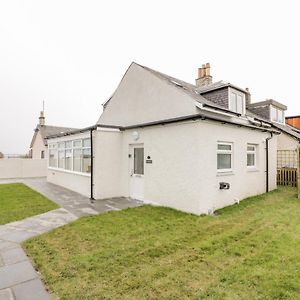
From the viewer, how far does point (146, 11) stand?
38.5 ft

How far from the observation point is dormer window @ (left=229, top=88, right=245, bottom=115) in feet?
37.0

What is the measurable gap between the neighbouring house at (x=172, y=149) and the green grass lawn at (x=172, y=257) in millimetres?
1500

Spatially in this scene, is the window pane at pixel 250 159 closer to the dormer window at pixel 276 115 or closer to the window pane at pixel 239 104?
the window pane at pixel 239 104

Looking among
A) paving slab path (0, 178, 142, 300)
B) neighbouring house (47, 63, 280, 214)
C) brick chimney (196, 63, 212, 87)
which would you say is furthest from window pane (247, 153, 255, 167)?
brick chimney (196, 63, 212, 87)

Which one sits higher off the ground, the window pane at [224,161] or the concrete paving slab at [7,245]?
the window pane at [224,161]

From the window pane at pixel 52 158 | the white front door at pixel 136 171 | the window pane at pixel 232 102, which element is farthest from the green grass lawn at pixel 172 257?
the window pane at pixel 52 158

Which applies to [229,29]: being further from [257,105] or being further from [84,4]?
[84,4]

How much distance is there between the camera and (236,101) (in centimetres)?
1168

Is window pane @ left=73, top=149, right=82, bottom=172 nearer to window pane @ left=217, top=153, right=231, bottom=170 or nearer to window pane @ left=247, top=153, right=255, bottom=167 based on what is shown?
window pane @ left=217, top=153, right=231, bottom=170

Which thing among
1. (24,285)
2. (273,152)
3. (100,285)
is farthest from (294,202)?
(24,285)

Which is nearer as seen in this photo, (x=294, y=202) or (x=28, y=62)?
(x=294, y=202)

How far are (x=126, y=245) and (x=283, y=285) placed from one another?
3.19 meters

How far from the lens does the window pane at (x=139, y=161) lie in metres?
10.7

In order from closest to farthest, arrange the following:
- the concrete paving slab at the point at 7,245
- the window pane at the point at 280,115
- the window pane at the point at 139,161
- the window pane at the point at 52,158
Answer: the concrete paving slab at the point at 7,245 → the window pane at the point at 139,161 → the window pane at the point at 52,158 → the window pane at the point at 280,115
